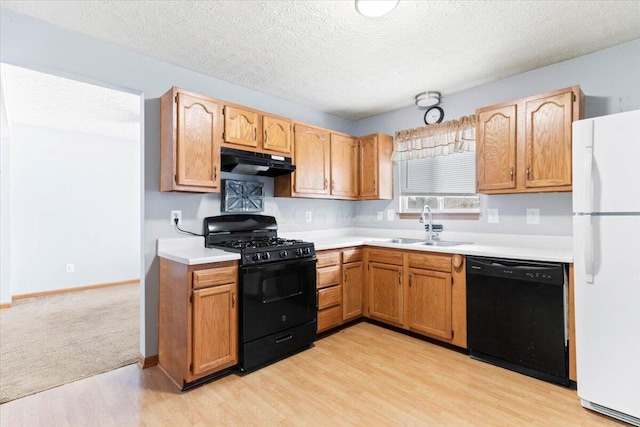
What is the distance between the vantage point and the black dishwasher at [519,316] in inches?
86.6

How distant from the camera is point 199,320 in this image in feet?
7.16

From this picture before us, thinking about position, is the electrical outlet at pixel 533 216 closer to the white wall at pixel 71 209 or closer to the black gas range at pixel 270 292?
the black gas range at pixel 270 292

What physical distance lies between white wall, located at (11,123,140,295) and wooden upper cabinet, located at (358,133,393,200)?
13.8 ft

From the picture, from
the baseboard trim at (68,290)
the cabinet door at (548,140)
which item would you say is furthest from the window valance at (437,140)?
the baseboard trim at (68,290)

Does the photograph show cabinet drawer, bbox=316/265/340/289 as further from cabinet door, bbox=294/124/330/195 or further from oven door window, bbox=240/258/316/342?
cabinet door, bbox=294/124/330/195

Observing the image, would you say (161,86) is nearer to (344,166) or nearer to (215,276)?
(215,276)

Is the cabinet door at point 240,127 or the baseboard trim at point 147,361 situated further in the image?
the cabinet door at point 240,127

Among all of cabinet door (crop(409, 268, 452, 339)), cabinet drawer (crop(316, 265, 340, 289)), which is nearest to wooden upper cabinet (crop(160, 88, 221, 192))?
cabinet drawer (crop(316, 265, 340, 289))

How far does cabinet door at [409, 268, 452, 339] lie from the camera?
9.13 ft

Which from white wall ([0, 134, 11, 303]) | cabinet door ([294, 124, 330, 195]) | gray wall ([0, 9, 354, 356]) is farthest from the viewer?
white wall ([0, 134, 11, 303])

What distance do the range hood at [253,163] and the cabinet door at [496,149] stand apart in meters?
1.80

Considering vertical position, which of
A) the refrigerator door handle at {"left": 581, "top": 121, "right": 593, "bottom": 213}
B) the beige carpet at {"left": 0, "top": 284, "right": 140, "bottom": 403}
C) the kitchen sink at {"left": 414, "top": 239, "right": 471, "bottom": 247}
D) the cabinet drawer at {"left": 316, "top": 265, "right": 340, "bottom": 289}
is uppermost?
the refrigerator door handle at {"left": 581, "top": 121, "right": 593, "bottom": 213}

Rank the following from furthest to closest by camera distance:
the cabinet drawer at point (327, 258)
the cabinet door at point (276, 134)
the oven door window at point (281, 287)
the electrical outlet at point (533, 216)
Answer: the cabinet drawer at point (327, 258) → the cabinet door at point (276, 134) → the electrical outlet at point (533, 216) → the oven door window at point (281, 287)

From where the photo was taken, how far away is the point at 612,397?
1837mm
